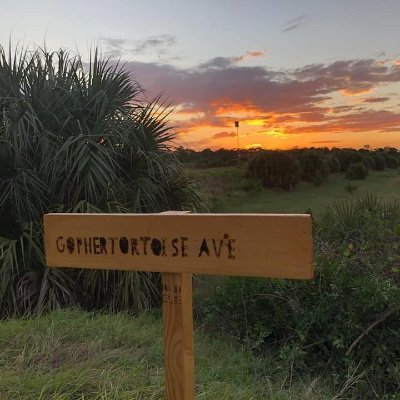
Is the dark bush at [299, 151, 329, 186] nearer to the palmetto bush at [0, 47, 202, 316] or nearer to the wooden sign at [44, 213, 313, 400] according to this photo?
the palmetto bush at [0, 47, 202, 316]

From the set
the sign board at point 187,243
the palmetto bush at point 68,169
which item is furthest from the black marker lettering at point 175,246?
the palmetto bush at point 68,169

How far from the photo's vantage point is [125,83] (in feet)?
23.2

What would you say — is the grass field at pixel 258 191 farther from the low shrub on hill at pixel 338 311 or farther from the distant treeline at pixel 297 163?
the low shrub on hill at pixel 338 311

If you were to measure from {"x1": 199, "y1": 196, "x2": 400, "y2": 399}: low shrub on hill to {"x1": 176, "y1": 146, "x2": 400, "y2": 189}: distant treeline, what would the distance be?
33.1ft

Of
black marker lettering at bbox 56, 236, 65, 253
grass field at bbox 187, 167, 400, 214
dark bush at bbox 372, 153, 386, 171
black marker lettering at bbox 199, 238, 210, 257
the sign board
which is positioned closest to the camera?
the sign board

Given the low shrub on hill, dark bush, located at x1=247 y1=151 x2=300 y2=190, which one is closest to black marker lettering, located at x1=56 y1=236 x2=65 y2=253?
the low shrub on hill

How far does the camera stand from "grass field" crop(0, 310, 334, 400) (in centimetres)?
Result: 294

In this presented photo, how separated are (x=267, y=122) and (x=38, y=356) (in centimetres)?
860

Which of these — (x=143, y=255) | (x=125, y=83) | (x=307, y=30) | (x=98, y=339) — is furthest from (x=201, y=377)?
(x=307, y=30)

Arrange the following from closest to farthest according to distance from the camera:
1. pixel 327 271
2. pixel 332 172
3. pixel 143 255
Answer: pixel 143 255 < pixel 327 271 < pixel 332 172

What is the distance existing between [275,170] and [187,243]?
46.2ft

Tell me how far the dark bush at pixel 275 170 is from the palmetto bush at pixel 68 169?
934 centimetres

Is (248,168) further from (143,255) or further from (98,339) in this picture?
(143,255)

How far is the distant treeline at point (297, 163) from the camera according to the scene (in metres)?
15.8
